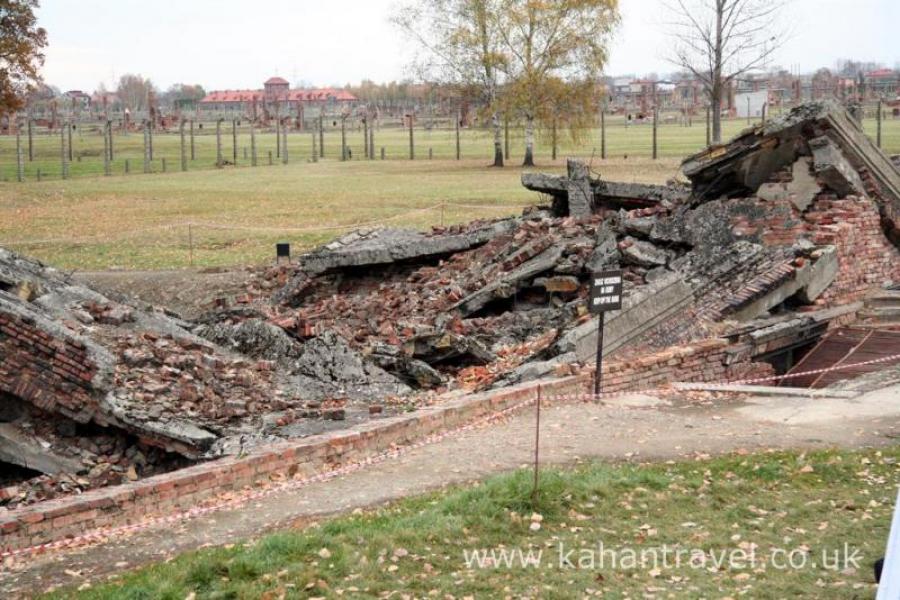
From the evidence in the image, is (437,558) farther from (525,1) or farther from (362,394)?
(525,1)

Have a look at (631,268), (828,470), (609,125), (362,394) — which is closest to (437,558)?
(828,470)

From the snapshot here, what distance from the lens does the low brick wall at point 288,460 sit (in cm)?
823

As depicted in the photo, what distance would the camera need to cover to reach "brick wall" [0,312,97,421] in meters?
11.6

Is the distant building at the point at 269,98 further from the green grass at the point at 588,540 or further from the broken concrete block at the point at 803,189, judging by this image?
the green grass at the point at 588,540

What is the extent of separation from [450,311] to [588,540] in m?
9.04

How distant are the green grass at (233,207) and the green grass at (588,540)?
1702 cm

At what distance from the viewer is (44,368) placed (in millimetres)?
11758

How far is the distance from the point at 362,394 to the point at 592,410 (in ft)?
8.76

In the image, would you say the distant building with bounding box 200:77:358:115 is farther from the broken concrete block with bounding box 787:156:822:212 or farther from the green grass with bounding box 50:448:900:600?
the green grass with bounding box 50:448:900:600

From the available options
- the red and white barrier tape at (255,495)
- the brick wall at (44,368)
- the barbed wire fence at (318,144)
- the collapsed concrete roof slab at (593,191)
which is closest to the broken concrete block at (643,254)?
the collapsed concrete roof slab at (593,191)

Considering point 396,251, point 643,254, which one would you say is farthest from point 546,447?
point 396,251

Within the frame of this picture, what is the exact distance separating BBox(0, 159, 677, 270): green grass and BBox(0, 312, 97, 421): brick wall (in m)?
12.6

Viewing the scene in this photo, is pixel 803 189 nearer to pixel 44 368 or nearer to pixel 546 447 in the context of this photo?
→ pixel 546 447

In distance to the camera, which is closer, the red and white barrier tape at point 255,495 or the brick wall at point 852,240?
the red and white barrier tape at point 255,495
